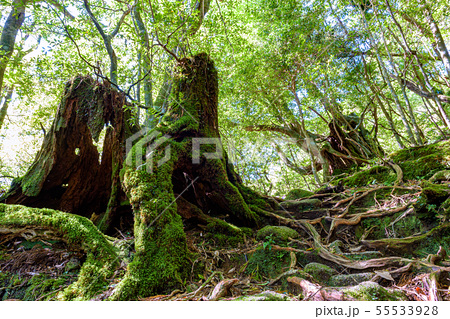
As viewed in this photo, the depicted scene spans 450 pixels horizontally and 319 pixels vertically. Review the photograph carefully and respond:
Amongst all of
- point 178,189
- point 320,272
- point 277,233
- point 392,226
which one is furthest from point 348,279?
point 178,189

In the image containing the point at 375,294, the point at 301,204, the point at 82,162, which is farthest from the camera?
the point at 301,204

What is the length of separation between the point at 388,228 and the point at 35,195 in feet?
17.2

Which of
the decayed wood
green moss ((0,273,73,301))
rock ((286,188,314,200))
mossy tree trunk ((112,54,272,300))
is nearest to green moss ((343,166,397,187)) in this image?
rock ((286,188,314,200))

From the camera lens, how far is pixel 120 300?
186 centimetres

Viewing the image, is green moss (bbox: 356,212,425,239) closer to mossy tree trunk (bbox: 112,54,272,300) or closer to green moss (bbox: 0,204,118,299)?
mossy tree trunk (bbox: 112,54,272,300)

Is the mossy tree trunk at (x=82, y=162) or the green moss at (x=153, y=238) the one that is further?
the mossy tree trunk at (x=82, y=162)

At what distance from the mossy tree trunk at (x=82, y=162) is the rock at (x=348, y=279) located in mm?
3190

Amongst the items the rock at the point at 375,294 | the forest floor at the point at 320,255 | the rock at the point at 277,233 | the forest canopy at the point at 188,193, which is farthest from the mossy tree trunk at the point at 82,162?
the rock at the point at 375,294

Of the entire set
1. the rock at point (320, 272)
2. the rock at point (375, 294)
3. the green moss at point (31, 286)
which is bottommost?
the green moss at point (31, 286)

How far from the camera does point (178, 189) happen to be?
387cm

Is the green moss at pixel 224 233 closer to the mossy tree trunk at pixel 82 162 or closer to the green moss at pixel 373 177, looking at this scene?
the mossy tree trunk at pixel 82 162

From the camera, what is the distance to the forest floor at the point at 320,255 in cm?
184

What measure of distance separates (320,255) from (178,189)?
2.36 m

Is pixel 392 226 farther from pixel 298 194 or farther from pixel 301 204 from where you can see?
pixel 298 194
